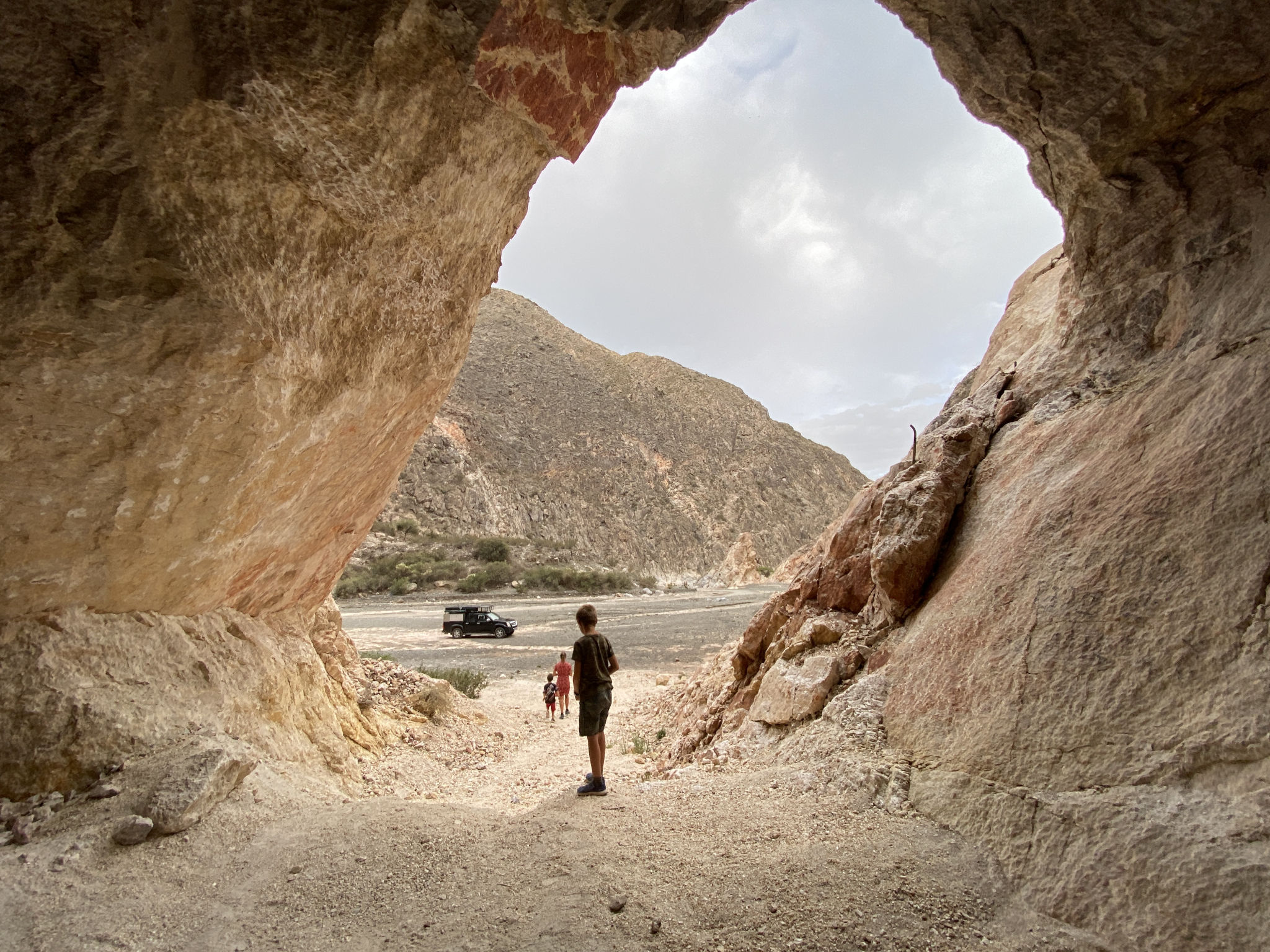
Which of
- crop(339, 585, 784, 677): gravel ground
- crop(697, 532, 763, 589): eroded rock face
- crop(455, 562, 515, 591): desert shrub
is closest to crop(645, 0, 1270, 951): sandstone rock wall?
crop(339, 585, 784, 677): gravel ground

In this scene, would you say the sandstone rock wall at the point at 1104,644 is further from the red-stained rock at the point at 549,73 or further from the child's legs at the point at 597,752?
the red-stained rock at the point at 549,73

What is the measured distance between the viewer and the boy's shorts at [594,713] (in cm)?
411

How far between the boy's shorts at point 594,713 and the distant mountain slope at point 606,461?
3762 centimetres

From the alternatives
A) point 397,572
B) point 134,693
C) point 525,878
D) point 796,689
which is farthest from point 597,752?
point 397,572

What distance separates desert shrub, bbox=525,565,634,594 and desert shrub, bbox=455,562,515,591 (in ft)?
3.35

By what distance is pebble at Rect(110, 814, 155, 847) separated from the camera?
288 centimetres

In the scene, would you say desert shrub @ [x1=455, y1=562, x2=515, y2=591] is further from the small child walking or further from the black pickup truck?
the small child walking

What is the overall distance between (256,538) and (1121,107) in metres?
5.83

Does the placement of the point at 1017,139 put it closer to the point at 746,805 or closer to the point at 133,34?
the point at 746,805

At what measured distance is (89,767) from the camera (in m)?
3.23

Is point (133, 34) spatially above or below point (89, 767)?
above

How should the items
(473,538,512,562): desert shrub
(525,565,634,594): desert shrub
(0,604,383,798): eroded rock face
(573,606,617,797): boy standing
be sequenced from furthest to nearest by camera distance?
1. (473,538,512,562): desert shrub
2. (525,565,634,594): desert shrub
3. (573,606,617,797): boy standing
4. (0,604,383,798): eroded rock face

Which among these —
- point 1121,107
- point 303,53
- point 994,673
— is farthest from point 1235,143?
point 303,53

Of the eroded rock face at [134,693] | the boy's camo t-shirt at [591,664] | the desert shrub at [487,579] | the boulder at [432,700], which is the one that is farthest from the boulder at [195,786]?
the desert shrub at [487,579]
